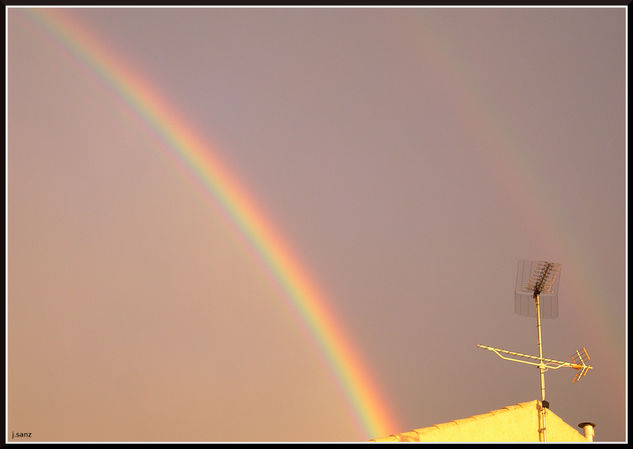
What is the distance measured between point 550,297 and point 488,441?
14.8 ft

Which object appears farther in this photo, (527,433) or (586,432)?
(586,432)

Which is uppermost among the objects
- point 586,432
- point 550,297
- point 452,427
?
point 550,297

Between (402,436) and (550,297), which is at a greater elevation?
(550,297)

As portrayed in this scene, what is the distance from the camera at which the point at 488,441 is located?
43.8 ft

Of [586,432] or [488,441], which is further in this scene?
[586,432]

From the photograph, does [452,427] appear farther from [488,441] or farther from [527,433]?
[527,433]

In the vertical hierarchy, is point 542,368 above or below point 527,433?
above

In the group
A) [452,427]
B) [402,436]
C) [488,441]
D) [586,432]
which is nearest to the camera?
[402,436]

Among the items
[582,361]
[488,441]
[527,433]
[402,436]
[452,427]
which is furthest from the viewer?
[582,361]

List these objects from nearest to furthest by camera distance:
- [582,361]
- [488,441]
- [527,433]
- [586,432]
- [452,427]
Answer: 1. [452,427]
2. [488,441]
3. [527,433]
4. [582,361]
5. [586,432]

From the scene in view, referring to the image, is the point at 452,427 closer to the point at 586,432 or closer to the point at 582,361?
the point at 582,361

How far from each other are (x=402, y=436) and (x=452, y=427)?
1827 mm

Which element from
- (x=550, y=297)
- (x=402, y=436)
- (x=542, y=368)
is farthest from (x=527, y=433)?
(x=402, y=436)

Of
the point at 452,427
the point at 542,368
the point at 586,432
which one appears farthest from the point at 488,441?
the point at 586,432
